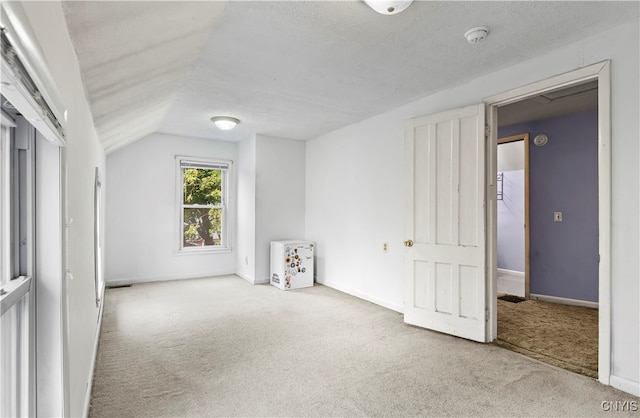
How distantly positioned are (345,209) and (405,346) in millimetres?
2301

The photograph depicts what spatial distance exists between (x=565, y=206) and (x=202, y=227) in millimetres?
5492

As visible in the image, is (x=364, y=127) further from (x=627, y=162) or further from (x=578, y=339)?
(x=578, y=339)

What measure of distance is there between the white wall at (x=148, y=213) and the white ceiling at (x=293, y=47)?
159 centimetres

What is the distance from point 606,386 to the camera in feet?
7.40

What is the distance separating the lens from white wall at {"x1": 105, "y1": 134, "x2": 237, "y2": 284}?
5148mm

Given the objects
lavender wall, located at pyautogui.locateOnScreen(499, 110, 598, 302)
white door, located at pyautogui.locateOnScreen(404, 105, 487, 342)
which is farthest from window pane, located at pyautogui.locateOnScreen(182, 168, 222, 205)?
lavender wall, located at pyautogui.locateOnScreen(499, 110, 598, 302)

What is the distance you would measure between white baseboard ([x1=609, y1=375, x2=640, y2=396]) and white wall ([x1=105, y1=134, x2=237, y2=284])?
5289mm

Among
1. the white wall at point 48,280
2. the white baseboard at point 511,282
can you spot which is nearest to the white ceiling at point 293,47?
the white wall at point 48,280

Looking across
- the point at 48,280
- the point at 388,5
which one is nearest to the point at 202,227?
the point at 48,280

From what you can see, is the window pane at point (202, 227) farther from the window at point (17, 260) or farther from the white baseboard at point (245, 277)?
the window at point (17, 260)

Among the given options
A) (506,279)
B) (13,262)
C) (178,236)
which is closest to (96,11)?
(13,262)

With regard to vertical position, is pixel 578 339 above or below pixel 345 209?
below

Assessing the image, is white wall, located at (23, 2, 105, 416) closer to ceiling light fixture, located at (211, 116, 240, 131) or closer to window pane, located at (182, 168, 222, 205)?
ceiling light fixture, located at (211, 116, 240, 131)

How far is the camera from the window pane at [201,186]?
578 centimetres
